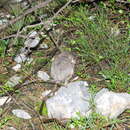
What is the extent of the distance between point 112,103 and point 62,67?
0.53 m

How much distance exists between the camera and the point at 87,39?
284cm

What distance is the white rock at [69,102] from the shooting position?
241 cm

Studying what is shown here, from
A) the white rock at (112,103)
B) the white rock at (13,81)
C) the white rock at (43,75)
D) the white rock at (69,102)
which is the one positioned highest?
the white rock at (13,81)

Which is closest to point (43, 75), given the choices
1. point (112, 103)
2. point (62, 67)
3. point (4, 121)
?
point (62, 67)

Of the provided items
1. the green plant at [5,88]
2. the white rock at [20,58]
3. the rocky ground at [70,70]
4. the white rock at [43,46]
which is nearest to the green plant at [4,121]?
the rocky ground at [70,70]

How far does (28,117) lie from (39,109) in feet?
0.33

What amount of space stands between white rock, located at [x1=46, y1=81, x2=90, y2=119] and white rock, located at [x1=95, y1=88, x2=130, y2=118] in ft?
0.29

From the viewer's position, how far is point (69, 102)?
96.9 inches

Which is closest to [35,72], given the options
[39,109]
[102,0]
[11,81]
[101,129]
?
[11,81]

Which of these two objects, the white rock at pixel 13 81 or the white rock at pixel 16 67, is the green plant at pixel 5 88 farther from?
the white rock at pixel 16 67

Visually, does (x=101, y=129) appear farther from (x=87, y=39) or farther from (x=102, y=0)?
(x=102, y=0)

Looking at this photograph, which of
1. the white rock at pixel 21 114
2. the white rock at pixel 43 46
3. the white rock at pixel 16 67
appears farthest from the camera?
the white rock at pixel 43 46

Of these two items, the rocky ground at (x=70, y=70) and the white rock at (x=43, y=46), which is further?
the white rock at (x=43, y=46)

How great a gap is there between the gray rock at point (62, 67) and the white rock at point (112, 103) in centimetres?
37
